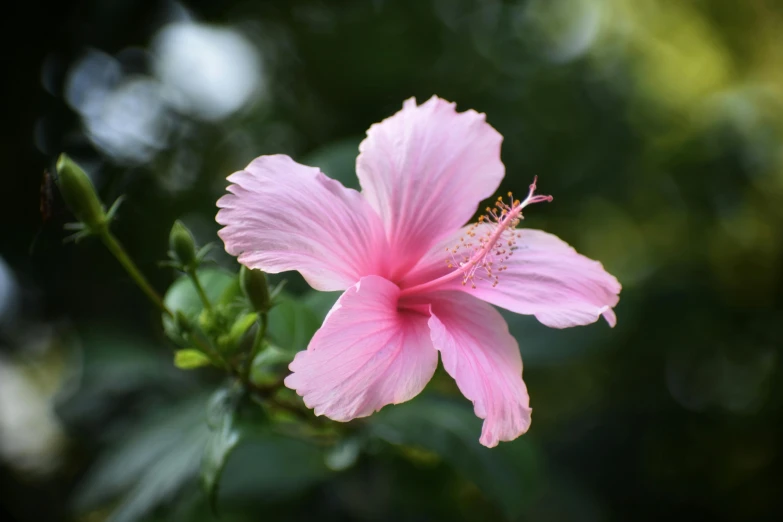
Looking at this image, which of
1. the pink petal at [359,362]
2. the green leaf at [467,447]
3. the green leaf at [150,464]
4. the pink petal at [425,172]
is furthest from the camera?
the green leaf at [467,447]

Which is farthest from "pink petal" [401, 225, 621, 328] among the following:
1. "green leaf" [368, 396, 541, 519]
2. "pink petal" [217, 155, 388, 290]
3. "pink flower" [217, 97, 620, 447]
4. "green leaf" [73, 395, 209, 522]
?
"green leaf" [73, 395, 209, 522]

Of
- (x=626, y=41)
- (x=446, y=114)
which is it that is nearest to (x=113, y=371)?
(x=446, y=114)

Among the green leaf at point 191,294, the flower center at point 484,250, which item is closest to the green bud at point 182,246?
the green leaf at point 191,294

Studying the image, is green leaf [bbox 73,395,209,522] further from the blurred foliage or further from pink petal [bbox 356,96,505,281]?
pink petal [bbox 356,96,505,281]

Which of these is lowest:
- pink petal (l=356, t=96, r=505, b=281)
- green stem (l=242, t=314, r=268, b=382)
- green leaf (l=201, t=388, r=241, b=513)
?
green leaf (l=201, t=388, r=241, b=513)

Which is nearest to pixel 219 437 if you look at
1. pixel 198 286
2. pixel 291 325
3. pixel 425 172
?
pixel 198 286

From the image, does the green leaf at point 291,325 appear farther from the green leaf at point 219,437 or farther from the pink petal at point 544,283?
the pink petal at point 544,283
